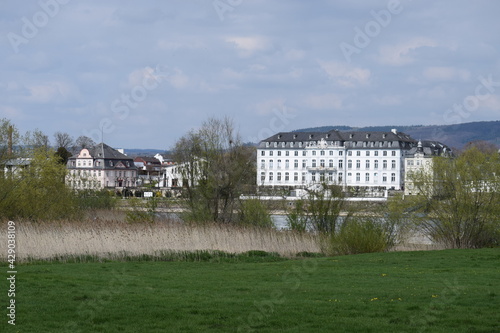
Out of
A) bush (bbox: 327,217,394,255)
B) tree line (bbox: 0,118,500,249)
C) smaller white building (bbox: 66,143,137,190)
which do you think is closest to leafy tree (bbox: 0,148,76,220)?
tree line (bbox: 0,118,500,249)

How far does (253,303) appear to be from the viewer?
502 inches

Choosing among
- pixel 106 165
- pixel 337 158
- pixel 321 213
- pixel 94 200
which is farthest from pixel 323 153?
pixel 321 213

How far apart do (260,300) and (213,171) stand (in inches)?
1140

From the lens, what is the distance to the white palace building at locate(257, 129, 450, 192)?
415 feet

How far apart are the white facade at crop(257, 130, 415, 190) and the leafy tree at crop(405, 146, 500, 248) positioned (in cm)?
8710

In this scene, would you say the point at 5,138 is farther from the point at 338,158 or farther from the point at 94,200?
the point at 338,158

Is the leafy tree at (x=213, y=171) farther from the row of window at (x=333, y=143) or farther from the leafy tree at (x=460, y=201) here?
the row of window at (x=333, y=143)

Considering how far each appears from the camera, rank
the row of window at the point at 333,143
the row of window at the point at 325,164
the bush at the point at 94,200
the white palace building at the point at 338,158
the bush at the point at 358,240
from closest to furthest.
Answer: the bush at the point at 358,240 → the bush at the point at 94,200 → the white palace building at the point at 338,158 → the row of window at the point at 325,164 → the row of window at the point at 333,143

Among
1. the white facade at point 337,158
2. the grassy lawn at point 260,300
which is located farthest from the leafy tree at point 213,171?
the white facade at point 337,158

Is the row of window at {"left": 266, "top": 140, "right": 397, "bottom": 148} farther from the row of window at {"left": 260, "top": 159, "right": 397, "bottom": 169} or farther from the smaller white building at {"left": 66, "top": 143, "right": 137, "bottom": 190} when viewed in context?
the smaller white building at {"left": 66, "top": 143, "right": 137, "bottom": 190}

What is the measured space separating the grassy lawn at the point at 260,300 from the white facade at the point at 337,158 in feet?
343

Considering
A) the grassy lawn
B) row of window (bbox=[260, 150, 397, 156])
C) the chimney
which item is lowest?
the grassy lawn

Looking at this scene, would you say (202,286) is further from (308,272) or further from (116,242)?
(116,242)

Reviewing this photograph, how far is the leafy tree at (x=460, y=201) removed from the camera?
33781mm
